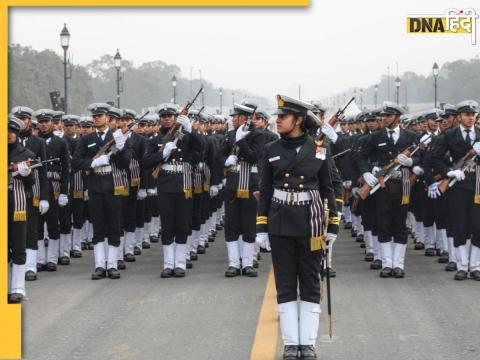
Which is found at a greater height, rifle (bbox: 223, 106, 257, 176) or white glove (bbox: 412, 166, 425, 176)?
rifle (bbox: 223, 106, 257, 176)

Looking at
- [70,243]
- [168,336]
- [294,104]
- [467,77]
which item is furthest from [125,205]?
[467,77]

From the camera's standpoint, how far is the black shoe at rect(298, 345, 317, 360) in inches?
302

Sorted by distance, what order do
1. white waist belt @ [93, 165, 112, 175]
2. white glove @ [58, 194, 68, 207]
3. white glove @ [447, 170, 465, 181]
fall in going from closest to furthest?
white glove @ [447, 170, 465, 181], white waist belt @ [93, 165, 112, 175], white glove @ [58, 194, 68, 207]

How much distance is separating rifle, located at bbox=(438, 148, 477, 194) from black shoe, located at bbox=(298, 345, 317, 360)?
539cm

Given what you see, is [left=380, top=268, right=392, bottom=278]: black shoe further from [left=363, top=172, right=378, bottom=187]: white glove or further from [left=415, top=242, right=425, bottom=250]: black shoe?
[left=415, top=242, right=425, bottom=250]: black shoe

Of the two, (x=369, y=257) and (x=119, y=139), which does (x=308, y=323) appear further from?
(x=369, y=257)

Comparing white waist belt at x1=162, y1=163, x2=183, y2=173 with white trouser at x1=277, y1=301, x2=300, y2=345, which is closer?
white trouser at x1=277, y1=301, x2=300, y2=345

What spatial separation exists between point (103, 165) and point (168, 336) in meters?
4.43

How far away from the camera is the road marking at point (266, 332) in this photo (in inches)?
316

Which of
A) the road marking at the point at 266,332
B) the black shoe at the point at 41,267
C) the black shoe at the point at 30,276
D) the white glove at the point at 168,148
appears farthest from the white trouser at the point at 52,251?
the road marking at the point at 266,332

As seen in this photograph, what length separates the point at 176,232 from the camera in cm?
1276

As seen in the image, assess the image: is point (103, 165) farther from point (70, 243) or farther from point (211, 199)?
point (211, 199)

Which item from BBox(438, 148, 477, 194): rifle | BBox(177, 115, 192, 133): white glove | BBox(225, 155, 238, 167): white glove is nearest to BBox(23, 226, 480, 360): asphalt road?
BBox(438, 148, 477, 194): rifle

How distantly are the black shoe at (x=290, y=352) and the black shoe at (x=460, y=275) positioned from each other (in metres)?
4.94
